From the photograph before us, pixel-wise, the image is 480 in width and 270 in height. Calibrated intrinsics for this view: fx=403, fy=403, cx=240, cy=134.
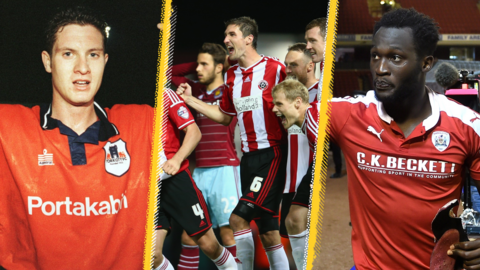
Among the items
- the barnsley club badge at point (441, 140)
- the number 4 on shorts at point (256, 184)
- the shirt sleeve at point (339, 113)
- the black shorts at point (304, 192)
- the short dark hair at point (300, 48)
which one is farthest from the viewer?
the number 4 on shorts at point (256, 184)

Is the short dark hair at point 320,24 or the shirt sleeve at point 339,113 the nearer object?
the shirt sleeve at point 339,113

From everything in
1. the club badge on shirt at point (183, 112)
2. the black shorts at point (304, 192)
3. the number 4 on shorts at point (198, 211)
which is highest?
the club badge on shirt at point (183, 112)

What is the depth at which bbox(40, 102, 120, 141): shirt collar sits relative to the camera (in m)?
2.15

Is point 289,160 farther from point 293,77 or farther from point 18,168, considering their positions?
point 18,168

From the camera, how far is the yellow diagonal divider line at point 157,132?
6.96 ft

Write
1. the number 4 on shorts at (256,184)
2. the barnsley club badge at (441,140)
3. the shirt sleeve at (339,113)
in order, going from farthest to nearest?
the number 4 on shorts at (256,184), the shirt sleeve at (339,113), the barnsley club badge at (441,140)

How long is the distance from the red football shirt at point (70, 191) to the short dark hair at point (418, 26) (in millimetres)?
1364

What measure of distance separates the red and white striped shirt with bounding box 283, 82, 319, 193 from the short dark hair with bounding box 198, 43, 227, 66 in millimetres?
549

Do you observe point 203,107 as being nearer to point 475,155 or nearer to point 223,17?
point 223,17

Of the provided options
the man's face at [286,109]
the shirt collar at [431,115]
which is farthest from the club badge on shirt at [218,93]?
the shirt collar at [431,115]

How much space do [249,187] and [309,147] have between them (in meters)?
0.42

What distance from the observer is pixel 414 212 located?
136 centimetres

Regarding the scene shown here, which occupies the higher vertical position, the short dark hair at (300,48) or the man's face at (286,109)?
the short dark hair at (300,48)

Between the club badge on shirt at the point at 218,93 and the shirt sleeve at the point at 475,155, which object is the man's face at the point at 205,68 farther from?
the shirt sleeve at the point at 475,155
